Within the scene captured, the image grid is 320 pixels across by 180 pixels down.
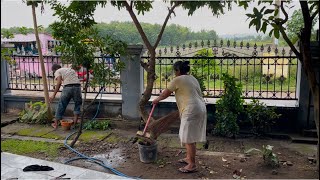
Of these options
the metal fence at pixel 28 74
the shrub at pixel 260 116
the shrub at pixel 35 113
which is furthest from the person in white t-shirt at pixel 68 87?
the shrub at pixel 260 116

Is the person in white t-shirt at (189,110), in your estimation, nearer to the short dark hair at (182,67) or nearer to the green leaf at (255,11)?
the short dark hair at (182,67)

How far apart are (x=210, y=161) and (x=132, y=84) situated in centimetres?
299

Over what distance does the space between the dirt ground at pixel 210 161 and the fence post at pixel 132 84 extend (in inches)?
56.2

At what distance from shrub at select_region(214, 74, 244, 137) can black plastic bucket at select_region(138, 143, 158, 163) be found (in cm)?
185

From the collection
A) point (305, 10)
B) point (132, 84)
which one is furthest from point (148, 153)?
point (305, 10)

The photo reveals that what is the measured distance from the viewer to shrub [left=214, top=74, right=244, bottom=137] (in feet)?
21.5

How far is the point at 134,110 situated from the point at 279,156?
3.40 meters

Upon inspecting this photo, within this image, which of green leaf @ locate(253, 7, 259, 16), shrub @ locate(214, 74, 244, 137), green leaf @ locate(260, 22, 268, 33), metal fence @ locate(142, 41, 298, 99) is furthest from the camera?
metal fence @ locate(142, 41, 298, 99)

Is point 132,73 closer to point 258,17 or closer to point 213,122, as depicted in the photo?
point 213,122

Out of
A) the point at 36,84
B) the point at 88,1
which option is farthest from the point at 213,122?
the point at 36,84

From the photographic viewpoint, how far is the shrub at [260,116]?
658 cm

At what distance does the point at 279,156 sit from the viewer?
5645 millimetres

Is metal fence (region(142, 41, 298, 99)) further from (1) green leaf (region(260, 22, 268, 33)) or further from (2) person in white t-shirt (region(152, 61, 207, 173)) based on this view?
(1) green leaf (region(260, 22, 268, 33))

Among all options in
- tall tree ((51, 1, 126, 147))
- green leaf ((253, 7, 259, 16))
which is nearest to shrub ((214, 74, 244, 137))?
tall tree ((51, 1, 126, 147))
